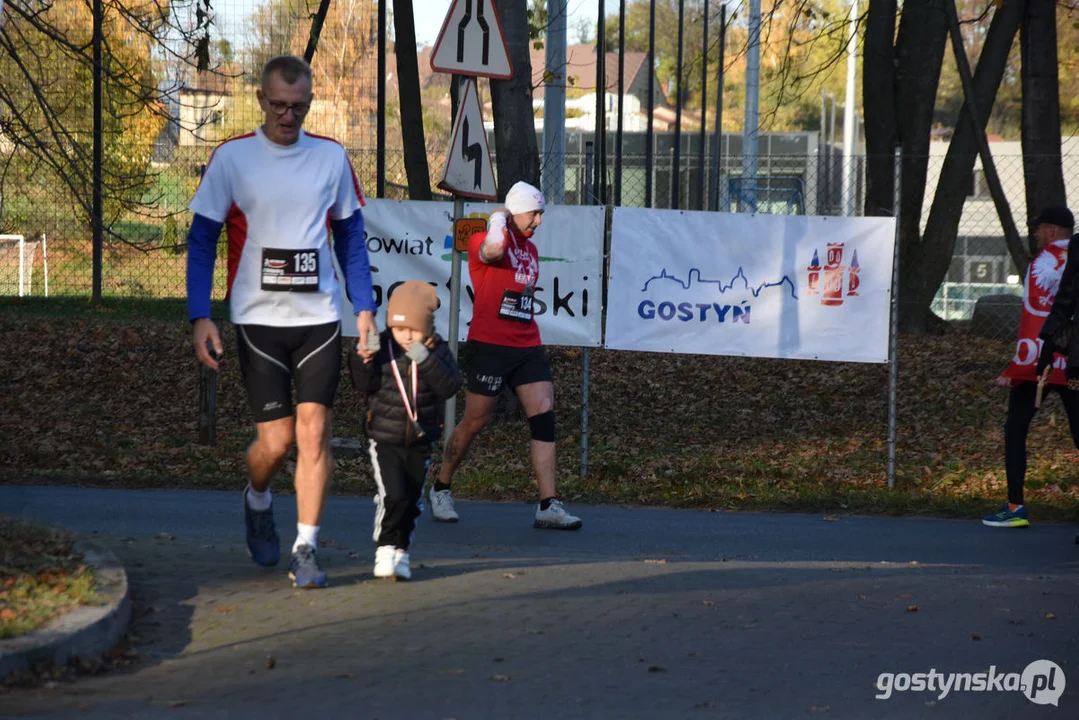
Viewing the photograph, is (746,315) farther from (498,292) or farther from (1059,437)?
(1059,437)

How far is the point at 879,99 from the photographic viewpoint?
16.3m

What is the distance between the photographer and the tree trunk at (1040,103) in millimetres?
14484

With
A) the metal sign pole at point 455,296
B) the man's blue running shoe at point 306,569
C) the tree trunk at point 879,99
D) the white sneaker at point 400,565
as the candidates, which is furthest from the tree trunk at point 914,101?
the man's blue running shoe at point 306,569

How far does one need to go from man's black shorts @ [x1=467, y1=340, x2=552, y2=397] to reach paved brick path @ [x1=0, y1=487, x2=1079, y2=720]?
87cm

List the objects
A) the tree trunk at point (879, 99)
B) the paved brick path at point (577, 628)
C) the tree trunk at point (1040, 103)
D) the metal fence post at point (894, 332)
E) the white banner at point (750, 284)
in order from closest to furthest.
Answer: the paved brick path at point (577, 628) → the metal fence post at point (894, 332) → the white banner at point (750, 284) → the tree trunk at point (1040, 103) → the tree trunk at point (879, 99)

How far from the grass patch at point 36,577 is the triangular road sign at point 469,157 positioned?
3386 millimetres

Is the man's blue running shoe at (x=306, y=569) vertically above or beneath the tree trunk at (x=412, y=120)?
beneath

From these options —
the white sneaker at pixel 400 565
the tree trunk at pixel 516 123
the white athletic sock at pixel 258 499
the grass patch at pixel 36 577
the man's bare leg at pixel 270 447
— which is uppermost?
the tree trunk at pixel 516 123

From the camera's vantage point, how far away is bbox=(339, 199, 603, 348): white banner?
32.2 feet

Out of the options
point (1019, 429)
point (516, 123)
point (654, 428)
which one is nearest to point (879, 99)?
point (654, 428)

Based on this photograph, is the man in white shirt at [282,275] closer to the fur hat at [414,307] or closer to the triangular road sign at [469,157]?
the fur hat at [414,307]

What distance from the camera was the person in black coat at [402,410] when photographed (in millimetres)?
5875

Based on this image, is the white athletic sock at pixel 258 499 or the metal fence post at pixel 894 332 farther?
the metal fence post at pixel 894 332

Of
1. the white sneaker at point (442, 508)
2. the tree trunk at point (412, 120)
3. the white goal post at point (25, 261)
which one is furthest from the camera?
the white goal post at point (25, 261)
